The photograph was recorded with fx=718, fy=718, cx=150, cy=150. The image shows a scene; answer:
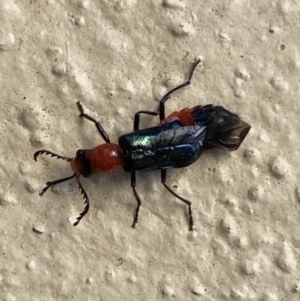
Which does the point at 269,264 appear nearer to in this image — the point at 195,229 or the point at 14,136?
the point at 195,229

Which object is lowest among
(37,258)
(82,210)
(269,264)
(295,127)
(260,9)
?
(37,258)

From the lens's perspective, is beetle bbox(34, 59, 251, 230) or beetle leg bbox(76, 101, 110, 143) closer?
beetle bbox(34, 59, 251, 230)

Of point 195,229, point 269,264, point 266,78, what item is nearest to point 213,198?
point 195,229

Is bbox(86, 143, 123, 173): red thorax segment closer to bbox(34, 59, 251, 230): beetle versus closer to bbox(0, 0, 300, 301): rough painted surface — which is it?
bbox(34, 59, 251, 230): beetle

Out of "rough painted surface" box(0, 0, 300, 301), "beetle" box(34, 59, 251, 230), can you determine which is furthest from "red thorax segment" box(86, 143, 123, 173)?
"rough painted surface" box(0, 0, 300, 301)

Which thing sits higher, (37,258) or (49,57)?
(49,57)

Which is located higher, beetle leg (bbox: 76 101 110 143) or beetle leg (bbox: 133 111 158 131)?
beetle leg (bbox: 133 111 158 131)
